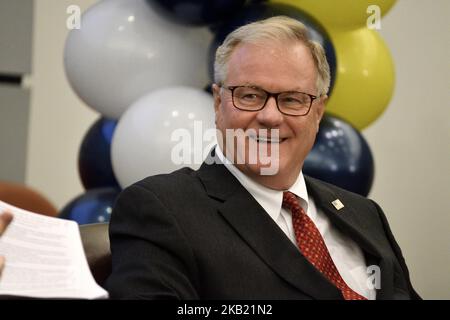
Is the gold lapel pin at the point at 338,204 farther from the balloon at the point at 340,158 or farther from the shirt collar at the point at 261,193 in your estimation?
the balloon at the point at 340,158

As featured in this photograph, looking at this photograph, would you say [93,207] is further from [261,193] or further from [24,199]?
[261,193]

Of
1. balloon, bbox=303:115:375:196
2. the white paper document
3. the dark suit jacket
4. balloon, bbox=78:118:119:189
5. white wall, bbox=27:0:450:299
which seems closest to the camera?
the white paper document

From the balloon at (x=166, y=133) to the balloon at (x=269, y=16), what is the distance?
0.60ft

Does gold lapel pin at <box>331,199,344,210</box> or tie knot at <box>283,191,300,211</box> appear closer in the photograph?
tie knot at <box>283,191,300,211</box>

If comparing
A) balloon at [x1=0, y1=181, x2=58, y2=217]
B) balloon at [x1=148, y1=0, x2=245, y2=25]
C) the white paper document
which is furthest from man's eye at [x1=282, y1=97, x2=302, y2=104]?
balloon at [x1=0, y1=181, x2=58, y2=217]

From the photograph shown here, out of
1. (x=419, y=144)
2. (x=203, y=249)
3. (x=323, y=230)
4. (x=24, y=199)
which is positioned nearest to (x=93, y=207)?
(x=24, y=199)

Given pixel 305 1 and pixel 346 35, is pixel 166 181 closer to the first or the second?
pixel 305 1

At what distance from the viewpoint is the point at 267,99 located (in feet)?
4.39

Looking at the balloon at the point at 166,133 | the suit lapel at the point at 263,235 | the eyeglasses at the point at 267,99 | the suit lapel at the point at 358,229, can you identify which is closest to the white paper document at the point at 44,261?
the suit lapel at the point at 263,235

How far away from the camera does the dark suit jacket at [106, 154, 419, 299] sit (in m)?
1.12

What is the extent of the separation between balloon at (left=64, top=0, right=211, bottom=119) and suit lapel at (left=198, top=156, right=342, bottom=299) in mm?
970

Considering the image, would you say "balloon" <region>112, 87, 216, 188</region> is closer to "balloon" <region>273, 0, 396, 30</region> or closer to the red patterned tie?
"balloon" <region>273, 0, 396, 30</region>

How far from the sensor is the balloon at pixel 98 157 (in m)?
2.51

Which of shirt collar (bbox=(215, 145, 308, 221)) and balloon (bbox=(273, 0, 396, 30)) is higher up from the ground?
balloon (bbox=(273, 0, 396, 30))
